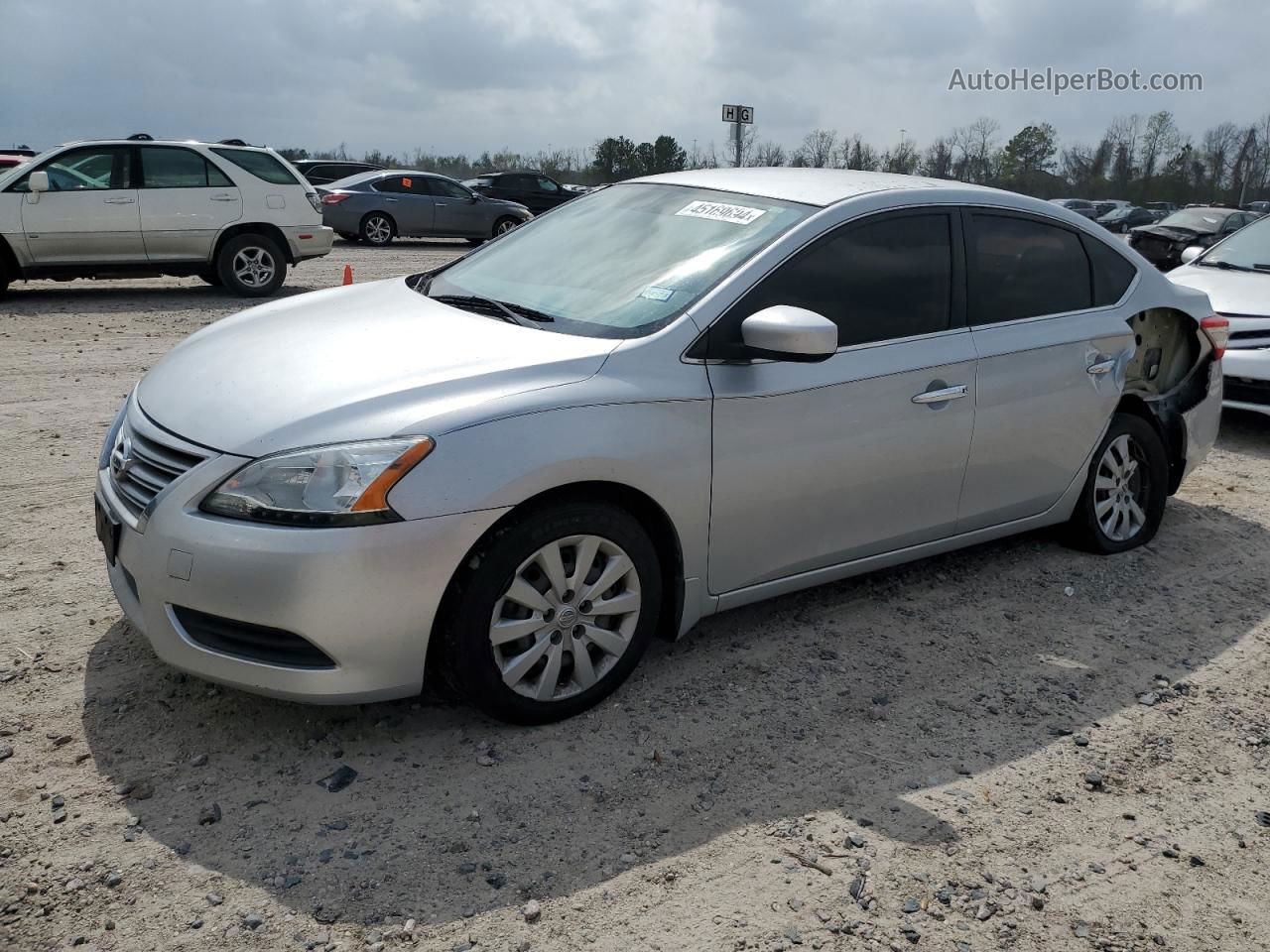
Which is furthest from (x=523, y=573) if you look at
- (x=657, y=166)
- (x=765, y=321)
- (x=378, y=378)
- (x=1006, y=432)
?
(x=657, y=166)

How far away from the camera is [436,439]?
3162 mm

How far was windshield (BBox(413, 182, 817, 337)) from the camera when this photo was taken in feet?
12.6

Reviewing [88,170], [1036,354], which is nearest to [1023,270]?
[1036,354]

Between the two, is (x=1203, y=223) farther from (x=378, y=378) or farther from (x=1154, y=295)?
(x=378, y=378)

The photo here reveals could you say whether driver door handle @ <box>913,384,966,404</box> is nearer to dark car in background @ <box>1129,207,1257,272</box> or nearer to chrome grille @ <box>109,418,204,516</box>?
chrome grille @ <box>109,418,204,516</box>

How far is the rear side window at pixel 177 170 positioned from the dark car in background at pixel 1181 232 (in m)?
14.8

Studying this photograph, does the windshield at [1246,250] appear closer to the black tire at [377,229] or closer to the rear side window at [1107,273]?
the rear side window at [1107,273]

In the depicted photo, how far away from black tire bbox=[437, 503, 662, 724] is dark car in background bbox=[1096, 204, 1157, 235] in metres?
42.2

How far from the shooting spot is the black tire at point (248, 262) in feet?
41.2

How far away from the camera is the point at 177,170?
39.9 ft

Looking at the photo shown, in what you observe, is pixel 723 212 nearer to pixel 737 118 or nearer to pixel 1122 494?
pixel 1122 494

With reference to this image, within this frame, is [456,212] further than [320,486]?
Yes

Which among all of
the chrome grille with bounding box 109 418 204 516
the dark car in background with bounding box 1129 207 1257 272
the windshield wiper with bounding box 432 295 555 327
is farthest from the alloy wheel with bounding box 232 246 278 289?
the dark car in background with bounding box 1129 207 1257 272

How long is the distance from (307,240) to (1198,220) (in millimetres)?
15637
